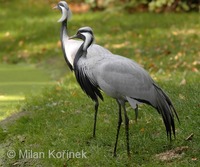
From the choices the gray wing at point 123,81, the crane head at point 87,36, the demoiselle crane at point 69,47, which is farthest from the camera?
the demoiselle crane at point 69,47

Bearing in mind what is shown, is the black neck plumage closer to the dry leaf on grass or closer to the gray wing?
the gray wing

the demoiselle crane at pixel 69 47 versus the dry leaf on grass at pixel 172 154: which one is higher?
the demoiselle crane at pixel 69 47

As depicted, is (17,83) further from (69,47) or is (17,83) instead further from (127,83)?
(127,83)

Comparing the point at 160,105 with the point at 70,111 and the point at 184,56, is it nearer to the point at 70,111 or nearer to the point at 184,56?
the point at 70,111

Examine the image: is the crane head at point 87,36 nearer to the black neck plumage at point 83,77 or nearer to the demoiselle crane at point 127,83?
the black neck plumage at point 83,77

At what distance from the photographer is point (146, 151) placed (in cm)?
665

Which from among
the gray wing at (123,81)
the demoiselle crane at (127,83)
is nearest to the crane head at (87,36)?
the demoiselle crane at (127,83)

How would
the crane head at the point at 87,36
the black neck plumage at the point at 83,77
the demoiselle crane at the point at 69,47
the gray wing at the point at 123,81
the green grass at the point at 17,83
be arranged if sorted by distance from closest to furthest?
1. the gray wing at the point at 123,81
2. the black neck plumage at the point at 83,77
3. the crane head at the point at 87,36
4. the demoiselle crane at the point at 69,47
5. the green grass at the point at 17,83

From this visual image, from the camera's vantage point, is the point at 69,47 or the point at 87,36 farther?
the point at 69,47

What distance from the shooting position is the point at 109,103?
8656 mm

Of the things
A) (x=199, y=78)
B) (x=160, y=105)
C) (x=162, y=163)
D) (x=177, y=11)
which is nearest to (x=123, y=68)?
(x=160, y=105)

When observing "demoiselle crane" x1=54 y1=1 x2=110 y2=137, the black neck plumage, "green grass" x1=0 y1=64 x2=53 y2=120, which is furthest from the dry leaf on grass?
"green grass" x1=0 y1=64 x2=53 y2=120

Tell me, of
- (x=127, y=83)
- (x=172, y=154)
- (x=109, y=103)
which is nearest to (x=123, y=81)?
(x=127, y=83)

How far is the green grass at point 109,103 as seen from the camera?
678 cm
